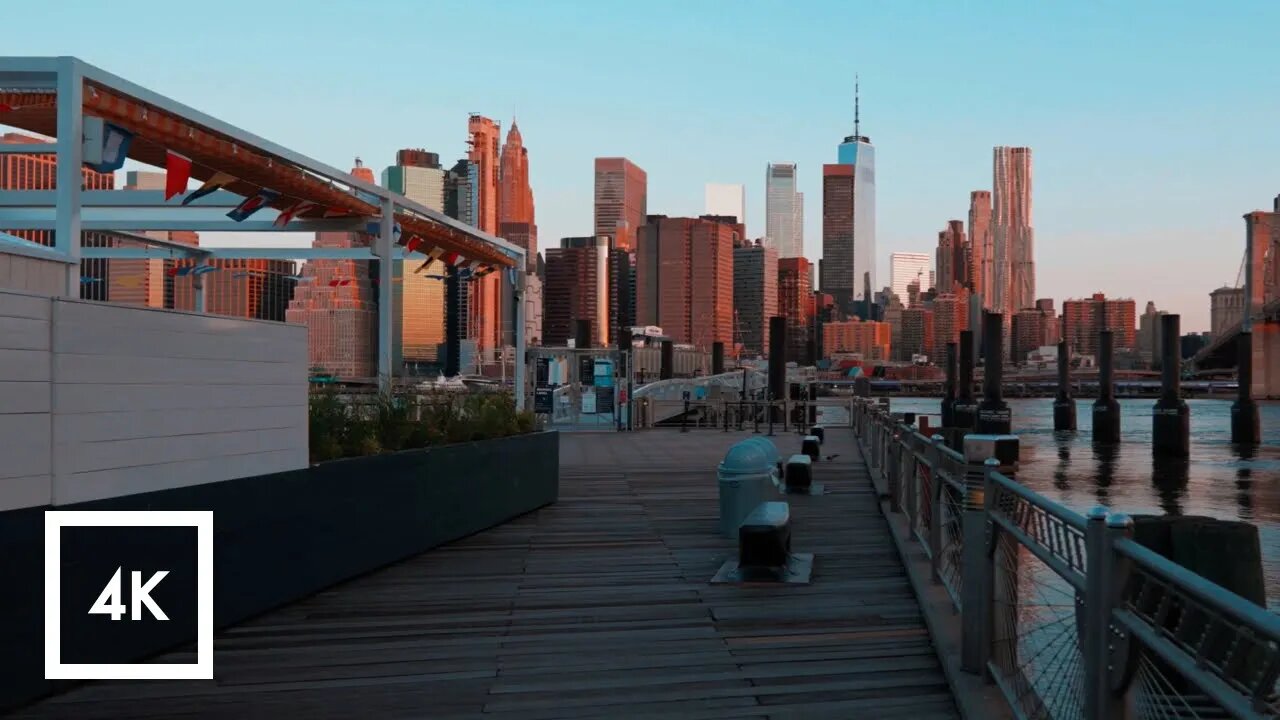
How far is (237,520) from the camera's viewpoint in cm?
728

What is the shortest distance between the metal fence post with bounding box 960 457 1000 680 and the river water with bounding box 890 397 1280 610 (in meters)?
10.4

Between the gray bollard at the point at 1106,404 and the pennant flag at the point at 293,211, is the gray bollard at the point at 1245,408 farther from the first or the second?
the pennant flag at the point at 293,211

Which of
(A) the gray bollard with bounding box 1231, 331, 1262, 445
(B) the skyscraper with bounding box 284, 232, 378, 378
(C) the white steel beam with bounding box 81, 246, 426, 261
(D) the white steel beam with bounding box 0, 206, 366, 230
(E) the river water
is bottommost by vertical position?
(E) the river water

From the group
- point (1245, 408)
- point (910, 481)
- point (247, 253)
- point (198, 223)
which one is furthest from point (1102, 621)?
point (1245, 408)

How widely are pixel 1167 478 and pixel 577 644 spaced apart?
1685 inches

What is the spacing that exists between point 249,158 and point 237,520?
4751 millimetres

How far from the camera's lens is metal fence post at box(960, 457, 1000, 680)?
532 centimetres

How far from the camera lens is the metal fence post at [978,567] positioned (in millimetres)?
5324

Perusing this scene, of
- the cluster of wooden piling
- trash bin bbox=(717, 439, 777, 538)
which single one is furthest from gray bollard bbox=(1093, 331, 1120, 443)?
trash bin bbox=(717, 439, 777, 538)

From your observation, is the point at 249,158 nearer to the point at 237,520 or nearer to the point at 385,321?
the point at 385,321

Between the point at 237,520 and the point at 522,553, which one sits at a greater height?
the point at 237,520

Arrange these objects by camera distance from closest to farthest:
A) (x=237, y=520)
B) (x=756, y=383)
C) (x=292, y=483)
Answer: (x=237, y=520) < (x=292, y=483) < (x=756, y=383)

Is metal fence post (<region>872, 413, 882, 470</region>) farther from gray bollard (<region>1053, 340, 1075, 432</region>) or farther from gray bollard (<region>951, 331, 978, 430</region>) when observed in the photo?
gray bollard (<region>1053, 340, 1075, 432</region>)

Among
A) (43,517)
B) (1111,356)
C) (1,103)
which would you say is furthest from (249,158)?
(1111,356)
